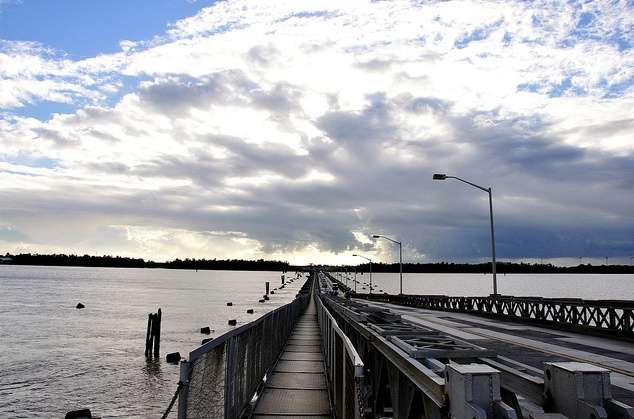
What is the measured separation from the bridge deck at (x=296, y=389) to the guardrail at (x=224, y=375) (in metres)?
0.40

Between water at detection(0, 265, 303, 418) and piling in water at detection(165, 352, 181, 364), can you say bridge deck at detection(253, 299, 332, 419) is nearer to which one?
water at detection(0, 265, 303, 418)

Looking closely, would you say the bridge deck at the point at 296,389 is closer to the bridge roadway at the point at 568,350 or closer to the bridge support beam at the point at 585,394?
the bridge roadway at the point at 568,350

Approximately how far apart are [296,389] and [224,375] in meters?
4.89

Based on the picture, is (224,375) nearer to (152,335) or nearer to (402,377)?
(402,377)

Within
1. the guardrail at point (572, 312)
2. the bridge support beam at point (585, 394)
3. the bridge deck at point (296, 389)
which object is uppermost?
the bridge support beam at point (585, 394)

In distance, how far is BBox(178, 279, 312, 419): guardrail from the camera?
575 centimetres

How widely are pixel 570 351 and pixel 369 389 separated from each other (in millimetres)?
9806

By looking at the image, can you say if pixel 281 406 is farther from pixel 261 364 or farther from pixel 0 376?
pixel 0 376

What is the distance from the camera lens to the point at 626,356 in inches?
615

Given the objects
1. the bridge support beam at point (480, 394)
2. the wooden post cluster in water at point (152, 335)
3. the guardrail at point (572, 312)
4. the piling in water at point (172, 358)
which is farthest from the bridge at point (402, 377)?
the wooden post cluster in water at point (152, 335)

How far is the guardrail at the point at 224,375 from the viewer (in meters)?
5.75

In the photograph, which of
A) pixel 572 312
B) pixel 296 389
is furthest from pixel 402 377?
pixel 572 312

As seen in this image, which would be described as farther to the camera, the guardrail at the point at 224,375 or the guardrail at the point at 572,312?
the guardrail at the point at 572,312

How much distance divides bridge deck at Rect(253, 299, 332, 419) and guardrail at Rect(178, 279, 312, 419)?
0.40 metres
